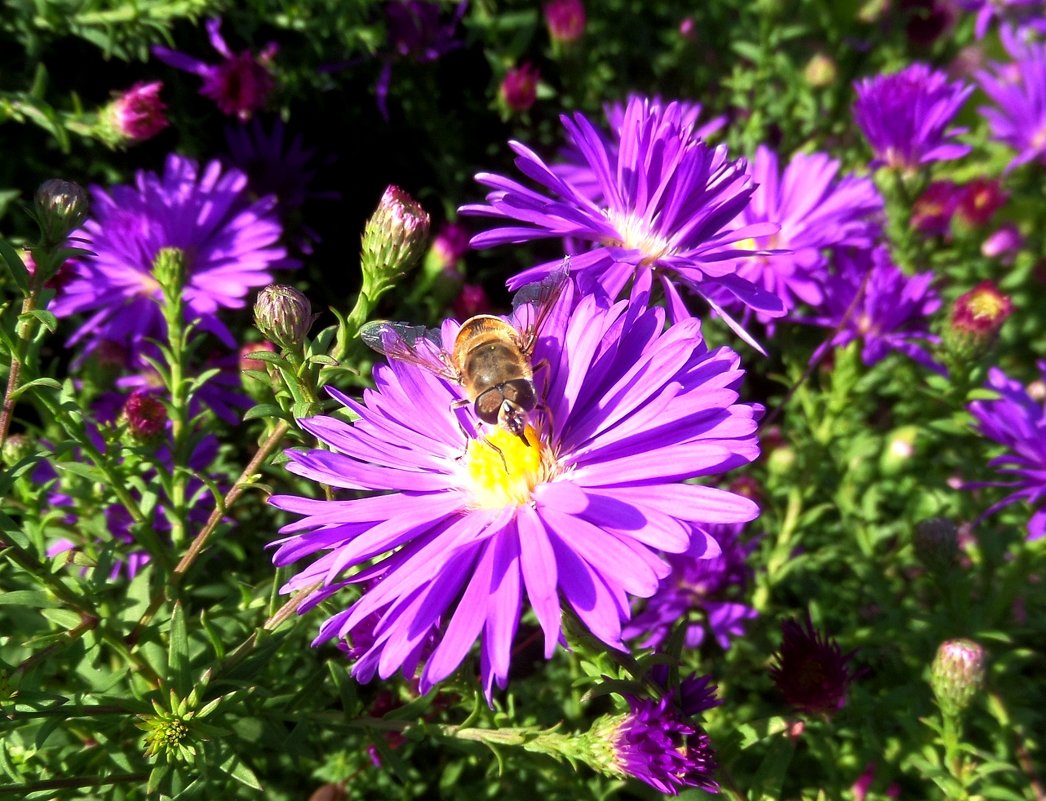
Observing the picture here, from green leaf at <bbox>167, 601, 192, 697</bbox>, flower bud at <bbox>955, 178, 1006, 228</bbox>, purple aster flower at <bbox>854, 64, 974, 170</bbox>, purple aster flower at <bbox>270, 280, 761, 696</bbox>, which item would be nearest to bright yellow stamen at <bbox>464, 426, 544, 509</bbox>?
purple aster flower at <bbox>270, 280, 761, 696</bbox>

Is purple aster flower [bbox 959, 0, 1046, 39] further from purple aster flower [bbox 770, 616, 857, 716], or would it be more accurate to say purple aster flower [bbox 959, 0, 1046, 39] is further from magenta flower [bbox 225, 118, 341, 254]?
purple aster flower [bbox 770, 616, 857, 716]

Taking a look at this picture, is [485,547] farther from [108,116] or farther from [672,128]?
[108,116]

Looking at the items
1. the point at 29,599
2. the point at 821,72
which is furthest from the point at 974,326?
the point at 29,599

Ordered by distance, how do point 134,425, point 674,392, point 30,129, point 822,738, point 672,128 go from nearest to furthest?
point 674,392 → point 672,128 → point 134,425 → point 822,738 → point 30,129

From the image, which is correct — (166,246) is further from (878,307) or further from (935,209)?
(935,209)

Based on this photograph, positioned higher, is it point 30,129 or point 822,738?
point 30,129

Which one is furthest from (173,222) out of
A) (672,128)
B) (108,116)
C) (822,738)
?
(822,738)
